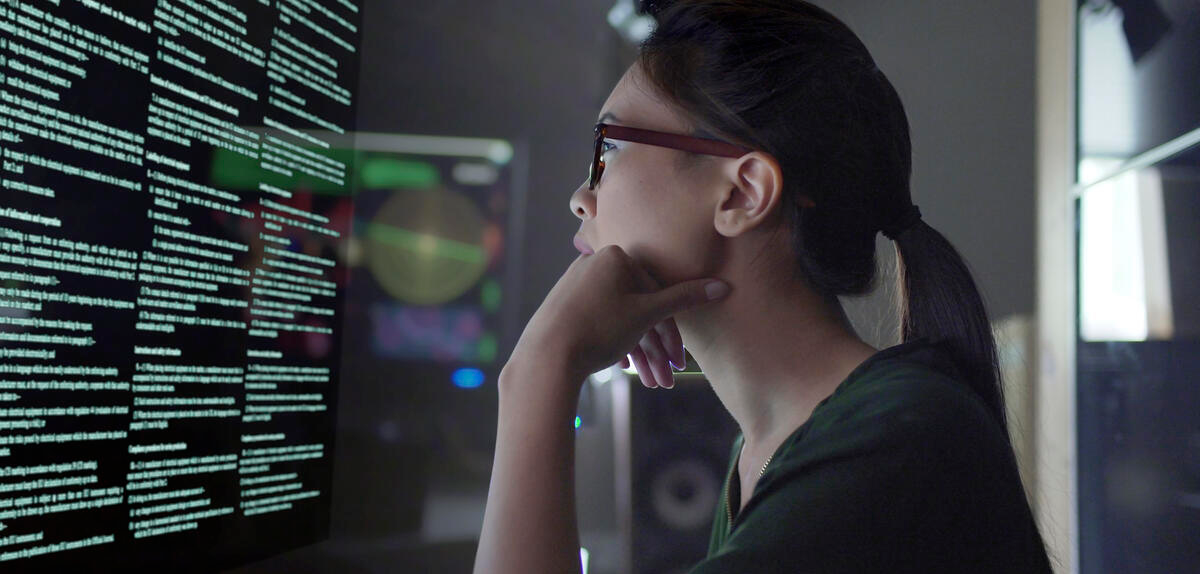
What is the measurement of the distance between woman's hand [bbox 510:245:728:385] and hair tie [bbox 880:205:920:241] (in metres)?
0.20

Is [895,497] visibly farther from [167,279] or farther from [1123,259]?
[1123,259]

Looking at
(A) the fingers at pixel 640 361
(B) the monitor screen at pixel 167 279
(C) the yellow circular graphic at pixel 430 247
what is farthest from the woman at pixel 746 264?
(C) the yellow circular graphic at pixel 430 247

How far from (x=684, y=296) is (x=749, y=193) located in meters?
0.13

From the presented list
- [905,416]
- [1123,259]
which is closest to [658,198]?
[905,416]

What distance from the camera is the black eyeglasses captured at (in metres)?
0.84

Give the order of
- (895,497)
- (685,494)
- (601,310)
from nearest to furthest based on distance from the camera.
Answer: (895,497) → (601,310) → (685,494)

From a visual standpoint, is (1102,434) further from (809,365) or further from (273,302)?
(273,302)

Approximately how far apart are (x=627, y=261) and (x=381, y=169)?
0.93 metres

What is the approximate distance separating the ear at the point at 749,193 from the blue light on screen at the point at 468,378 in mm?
980

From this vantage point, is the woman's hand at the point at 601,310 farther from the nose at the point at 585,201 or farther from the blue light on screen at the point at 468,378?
the blue light on screen at the point at 468,378

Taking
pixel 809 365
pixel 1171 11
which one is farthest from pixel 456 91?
pixel 1171 11

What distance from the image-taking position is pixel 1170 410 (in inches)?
62.1

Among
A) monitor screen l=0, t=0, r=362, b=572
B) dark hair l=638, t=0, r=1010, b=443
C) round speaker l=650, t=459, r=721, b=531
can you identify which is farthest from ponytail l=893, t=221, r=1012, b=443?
monitor screen l=0, t=0, r=362, b=572

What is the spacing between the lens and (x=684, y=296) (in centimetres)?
83
